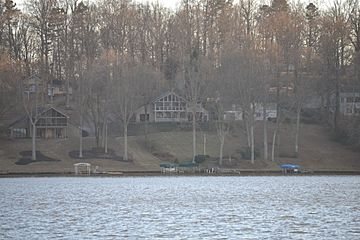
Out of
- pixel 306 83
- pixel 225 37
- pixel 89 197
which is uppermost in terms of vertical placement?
pixel 225 37

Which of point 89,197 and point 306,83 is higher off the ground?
point 306,83

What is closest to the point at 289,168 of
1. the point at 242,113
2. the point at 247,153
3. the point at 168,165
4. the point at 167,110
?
the point at 247,153

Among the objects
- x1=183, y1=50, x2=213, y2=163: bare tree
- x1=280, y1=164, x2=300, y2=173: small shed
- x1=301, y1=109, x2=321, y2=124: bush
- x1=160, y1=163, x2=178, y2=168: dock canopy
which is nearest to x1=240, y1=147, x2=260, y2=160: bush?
x1=280, y1=164, x2=300, y2=173: small shed

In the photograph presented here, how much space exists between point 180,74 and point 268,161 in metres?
25.8

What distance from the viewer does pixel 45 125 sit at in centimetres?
11931

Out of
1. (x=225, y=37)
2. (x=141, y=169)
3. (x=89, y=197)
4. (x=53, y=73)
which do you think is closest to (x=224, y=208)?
(x=89, y=197)

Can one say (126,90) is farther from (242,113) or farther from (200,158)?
(242,113)

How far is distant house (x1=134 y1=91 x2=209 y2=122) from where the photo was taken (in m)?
132

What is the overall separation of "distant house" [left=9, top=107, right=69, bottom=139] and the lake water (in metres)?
27.9

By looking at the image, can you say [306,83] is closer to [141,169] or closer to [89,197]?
[141,169]

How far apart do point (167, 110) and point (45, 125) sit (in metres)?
21.8

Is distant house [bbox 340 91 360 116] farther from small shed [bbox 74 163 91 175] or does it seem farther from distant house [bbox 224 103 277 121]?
small shed [bbox 74 163 91 175]

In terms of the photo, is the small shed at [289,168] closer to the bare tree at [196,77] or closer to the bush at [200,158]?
the bush at [200,158]

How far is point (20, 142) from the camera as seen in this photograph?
367 feet
